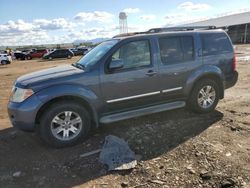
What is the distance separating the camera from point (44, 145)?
6000mm

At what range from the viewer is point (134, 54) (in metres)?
6.46

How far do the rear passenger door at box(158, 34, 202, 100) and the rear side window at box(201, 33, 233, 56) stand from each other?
0.86ft

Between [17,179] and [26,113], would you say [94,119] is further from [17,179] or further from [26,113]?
[17,179]

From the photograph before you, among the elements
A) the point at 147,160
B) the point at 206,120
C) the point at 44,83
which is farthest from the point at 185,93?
the point at 44,83

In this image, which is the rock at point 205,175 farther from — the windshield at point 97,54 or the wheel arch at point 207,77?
the windshield at point 97,54

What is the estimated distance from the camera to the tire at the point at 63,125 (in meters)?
5.72

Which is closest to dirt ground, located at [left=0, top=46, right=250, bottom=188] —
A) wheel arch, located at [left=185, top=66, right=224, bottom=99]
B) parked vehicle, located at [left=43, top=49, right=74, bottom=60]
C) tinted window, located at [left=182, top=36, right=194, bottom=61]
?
wheel arch, located at [left=185, top=66, right=224, bottom=99]

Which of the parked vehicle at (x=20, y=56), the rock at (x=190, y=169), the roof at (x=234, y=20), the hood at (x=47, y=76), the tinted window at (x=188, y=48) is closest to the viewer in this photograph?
the rock at (x=190, y=169)

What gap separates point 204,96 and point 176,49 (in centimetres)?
126

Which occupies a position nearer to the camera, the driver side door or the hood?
the hood

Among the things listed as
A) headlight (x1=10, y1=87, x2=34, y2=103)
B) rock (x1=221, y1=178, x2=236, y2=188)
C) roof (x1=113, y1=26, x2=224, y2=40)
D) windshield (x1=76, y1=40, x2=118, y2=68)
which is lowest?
rock (x1=221, y1=178, x2=236, y2=188)

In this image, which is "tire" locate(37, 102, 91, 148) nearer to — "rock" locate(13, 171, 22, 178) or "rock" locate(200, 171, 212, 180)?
"rock" locate(13, 171, 22, 178)

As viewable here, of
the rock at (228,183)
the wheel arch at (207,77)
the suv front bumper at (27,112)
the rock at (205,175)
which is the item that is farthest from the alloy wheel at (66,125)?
the rock at (228,183)

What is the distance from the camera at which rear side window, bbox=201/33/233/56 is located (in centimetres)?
728
